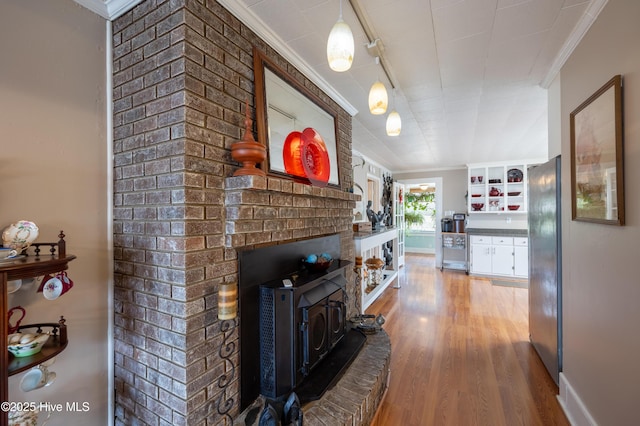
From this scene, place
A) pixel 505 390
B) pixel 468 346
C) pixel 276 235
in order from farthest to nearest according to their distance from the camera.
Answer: pixel 468 346 → pixel 505 390 → pixel 276 235

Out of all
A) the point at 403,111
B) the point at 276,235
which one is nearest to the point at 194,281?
the point at 276,235

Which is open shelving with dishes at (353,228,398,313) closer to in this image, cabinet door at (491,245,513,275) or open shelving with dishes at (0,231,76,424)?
cabinet door at (491,245,513,275)

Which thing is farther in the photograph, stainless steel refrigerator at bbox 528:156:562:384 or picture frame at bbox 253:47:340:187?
stainless steel refrigerator at bbox 528:156:562:384

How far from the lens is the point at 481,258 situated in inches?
220

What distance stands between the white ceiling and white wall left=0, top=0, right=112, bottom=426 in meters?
0.28

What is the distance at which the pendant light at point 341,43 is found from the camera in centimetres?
115

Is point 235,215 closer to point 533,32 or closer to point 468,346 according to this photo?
point 533,32

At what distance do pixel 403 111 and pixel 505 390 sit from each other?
261 cm

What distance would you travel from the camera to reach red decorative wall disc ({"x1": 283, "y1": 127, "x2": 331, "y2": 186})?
1.77 metres

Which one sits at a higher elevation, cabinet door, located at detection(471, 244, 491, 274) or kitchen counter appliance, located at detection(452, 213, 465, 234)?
kitchen counter appliance, located at detection(452, 213, 465, 234)

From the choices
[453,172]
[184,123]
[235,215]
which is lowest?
[235,215]

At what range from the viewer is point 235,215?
1344 mm

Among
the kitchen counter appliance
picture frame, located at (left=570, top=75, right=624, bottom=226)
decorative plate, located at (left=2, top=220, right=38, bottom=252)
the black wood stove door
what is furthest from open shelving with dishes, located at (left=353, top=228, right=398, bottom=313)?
decorative plate, located at (left=2, top=220, right=38, bottom=252)

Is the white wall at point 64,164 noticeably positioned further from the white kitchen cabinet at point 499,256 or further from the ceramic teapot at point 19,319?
the white kitchen cabinet at point 499,256
